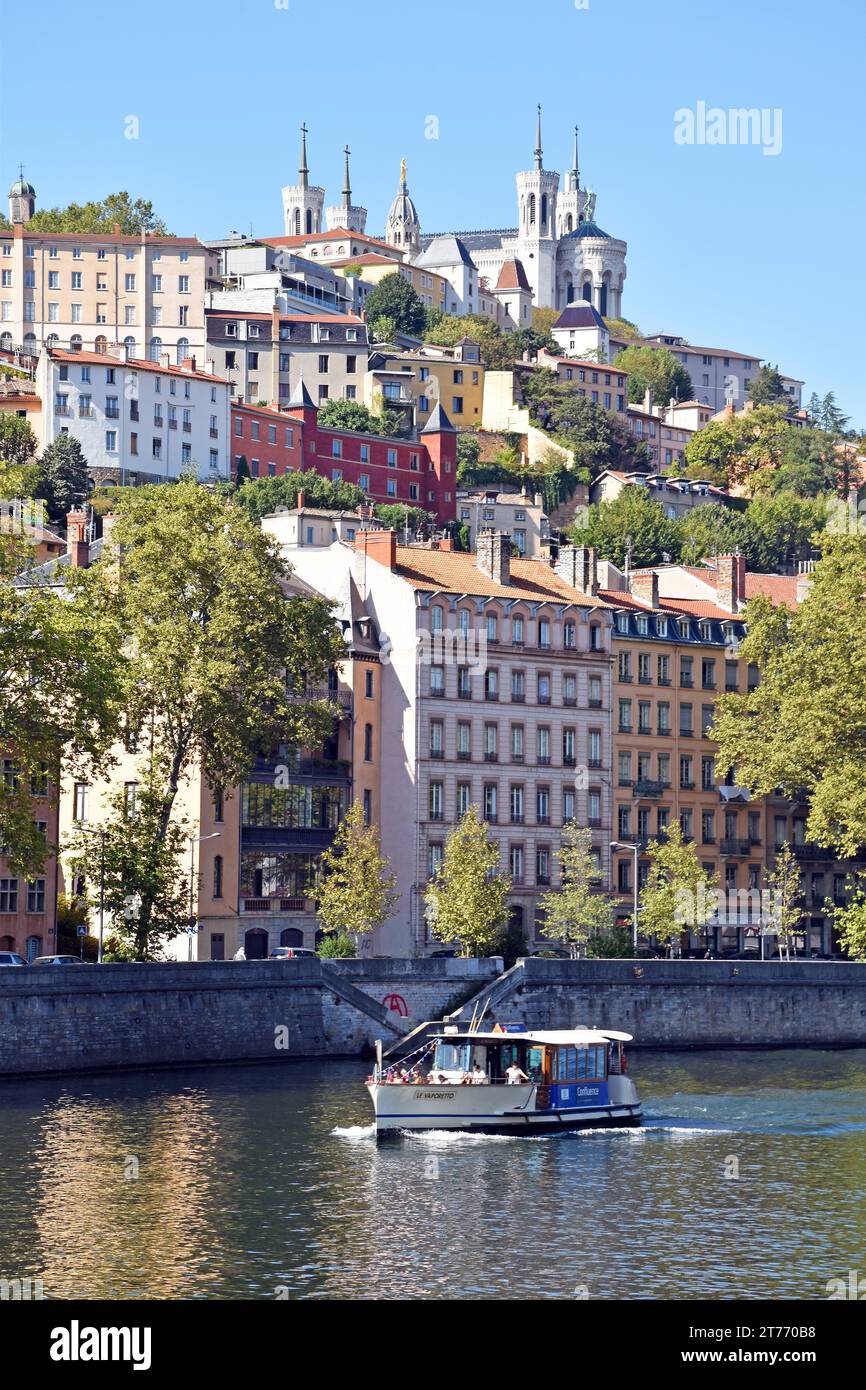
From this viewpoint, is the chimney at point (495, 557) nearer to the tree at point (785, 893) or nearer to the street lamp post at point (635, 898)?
the street lamp post at point (635, 898)

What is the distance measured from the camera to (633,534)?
18662 cm

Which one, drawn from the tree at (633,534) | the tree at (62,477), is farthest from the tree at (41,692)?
the tree at (633,534)

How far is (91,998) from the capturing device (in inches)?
3162

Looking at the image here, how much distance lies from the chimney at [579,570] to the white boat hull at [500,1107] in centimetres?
4946

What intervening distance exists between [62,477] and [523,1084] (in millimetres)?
99377

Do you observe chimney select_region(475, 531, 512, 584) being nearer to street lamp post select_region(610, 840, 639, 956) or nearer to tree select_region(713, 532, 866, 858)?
tree select_region(713, 532, 866, 858)

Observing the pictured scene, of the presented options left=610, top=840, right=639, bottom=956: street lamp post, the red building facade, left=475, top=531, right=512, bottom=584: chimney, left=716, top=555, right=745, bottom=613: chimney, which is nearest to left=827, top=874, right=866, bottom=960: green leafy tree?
left=610, top=840, right=639, bottom=956: street lamp post

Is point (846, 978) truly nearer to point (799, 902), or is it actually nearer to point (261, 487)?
point (799, 902)

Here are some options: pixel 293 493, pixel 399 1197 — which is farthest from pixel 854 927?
pixel 293 493

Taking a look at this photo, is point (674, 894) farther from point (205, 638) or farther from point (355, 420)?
point (355, 420)

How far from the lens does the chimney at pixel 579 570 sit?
397 feet

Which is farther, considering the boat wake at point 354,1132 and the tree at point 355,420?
the tree at point 355,420

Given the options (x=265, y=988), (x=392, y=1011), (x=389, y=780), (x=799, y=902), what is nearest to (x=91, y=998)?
(x=265, y=988)
